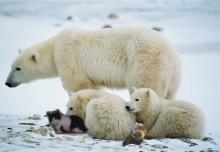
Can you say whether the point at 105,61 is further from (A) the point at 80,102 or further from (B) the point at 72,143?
(B) the point at 72,143

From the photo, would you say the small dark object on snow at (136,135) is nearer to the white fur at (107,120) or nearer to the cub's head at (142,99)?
the white fur at (107,120)

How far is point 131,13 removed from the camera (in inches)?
885

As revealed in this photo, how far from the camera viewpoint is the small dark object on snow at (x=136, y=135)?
5.52m

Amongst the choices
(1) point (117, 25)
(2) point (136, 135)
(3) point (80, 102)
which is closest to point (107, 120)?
(2) point (136, 135)

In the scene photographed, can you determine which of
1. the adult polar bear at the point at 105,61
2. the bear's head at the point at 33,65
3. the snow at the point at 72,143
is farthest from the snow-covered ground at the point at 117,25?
the adult polar bear at the point at 105,61

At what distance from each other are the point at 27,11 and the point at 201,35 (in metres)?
7.79

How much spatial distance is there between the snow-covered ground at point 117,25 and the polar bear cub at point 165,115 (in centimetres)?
27

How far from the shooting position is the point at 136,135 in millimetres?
5570

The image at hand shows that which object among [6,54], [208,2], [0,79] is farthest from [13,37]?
[208,2]

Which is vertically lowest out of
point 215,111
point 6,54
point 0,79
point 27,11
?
point 215,111

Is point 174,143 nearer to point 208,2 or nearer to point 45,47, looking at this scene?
point 45,47

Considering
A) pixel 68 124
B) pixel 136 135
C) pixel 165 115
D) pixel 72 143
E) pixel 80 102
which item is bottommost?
pixel 72 143

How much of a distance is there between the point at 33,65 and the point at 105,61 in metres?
1.30

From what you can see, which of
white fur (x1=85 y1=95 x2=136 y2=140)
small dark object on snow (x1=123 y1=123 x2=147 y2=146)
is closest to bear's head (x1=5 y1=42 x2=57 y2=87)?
white fur (x1=85 y1=95 x2=136 y2=140)
